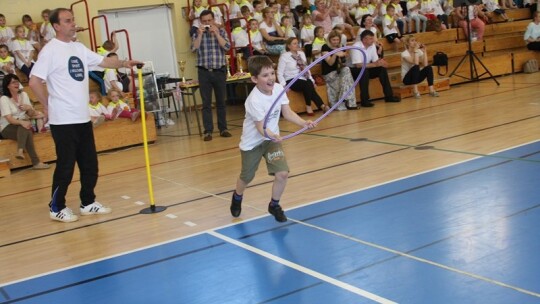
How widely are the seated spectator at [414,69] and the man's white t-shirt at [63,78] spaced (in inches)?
318

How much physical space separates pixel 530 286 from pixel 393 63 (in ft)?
36.2

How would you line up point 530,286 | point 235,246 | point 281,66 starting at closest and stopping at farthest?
point 530,286
point 235,246
point 281,66

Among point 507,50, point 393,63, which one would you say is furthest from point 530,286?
point 507,50

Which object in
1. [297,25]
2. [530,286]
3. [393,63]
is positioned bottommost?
[530,286]

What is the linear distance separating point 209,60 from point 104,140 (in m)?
2.01

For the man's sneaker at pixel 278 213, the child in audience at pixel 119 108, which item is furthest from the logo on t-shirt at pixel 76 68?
the child in audience at pixel 119 108

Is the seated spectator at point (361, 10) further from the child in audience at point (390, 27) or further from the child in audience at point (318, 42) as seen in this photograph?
the child in audience at point (318, 42)

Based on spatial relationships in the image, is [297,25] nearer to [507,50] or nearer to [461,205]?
[507,50]

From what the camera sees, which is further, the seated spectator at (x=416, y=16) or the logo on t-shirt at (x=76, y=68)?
the seated spectator at (x=416, y=16)

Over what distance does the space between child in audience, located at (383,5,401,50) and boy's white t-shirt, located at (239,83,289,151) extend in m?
10.1

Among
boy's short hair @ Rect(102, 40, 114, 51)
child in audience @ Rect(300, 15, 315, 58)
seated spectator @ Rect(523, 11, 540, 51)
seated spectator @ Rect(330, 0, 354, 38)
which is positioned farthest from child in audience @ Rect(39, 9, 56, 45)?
seated spectator @ Rect(523, 11, 540, 51)

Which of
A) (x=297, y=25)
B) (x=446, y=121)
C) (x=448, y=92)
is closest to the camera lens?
(x=446, y=121)

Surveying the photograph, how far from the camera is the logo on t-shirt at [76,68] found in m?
5.92

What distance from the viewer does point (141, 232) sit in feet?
18.3
